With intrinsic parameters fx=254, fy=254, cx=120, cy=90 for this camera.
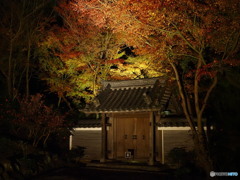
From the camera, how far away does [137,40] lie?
1265cm

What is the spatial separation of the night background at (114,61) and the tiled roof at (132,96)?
120 cm

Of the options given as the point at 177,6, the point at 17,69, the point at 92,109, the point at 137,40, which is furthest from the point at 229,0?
the point at 17,69

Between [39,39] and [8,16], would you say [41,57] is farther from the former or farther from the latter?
[8,16]

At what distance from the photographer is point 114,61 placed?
1909 cm

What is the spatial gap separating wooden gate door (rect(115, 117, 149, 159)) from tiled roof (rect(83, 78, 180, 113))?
1151 mm

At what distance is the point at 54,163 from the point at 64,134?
2.65m

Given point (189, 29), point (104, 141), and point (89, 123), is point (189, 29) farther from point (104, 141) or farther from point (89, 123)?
point (89, 123)

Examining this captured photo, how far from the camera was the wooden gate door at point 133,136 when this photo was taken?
14961 mm

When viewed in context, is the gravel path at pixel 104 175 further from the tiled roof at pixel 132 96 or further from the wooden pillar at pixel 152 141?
the tiled roof at pixel 132 96

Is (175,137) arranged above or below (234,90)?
below

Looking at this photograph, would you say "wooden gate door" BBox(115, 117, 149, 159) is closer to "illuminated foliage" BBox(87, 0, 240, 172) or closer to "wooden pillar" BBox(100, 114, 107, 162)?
"wooden pillar" BBox(100, 114, 107, 162)

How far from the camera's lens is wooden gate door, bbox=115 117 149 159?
1496 centimetres

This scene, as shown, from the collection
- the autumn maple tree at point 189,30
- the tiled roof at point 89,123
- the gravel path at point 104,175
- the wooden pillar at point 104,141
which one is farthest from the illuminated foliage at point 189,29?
the tiled roof at point 89,123

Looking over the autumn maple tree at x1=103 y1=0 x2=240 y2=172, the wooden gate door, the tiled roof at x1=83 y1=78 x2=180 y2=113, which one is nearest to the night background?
the autumn maple tree at x1=103 y1=0 x2=240 y2=172
